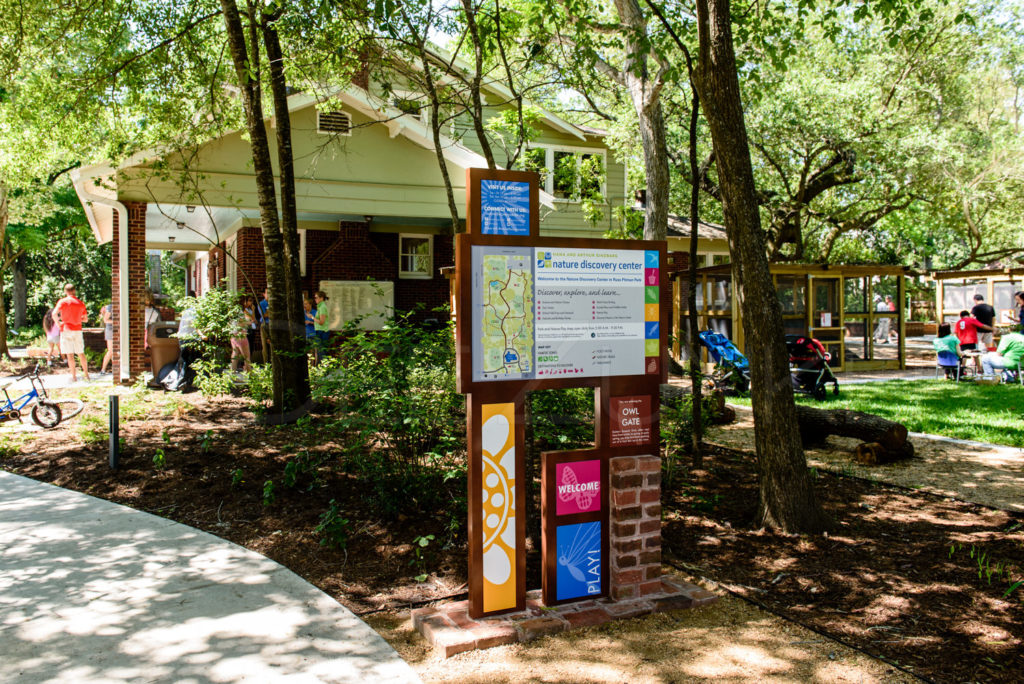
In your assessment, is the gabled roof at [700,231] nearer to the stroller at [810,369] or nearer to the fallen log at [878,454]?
the stroller at [810,369]

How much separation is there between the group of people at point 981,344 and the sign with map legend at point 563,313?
44.4 feet

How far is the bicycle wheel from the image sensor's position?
982 centimetres

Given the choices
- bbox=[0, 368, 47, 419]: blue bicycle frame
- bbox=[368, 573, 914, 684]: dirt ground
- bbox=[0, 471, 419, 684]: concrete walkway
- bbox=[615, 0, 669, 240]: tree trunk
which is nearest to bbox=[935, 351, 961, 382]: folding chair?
bbox=[615, 0, 669, 240]: tree trunk

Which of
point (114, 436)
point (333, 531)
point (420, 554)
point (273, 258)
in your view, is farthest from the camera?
point (273, 258)

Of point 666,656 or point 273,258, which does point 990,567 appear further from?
point 273,258

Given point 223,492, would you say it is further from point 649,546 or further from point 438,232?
point 438,232

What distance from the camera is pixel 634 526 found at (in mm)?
4504


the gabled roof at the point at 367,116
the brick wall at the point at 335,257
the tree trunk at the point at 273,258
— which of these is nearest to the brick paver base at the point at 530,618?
the tree trunk at the point at 273,258

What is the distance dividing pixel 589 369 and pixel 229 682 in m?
2.34

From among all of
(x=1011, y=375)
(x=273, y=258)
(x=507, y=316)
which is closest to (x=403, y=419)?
(x=507, y=316)

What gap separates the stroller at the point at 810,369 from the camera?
1305 cm

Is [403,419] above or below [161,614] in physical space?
above

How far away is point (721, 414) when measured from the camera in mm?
10352

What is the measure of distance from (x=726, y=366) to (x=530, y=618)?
10.4 meters
